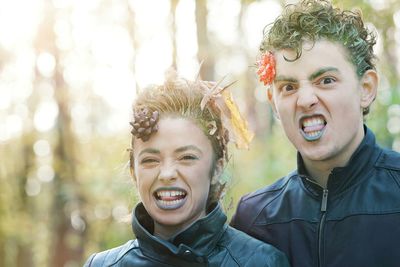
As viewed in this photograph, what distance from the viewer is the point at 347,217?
10.5 feet

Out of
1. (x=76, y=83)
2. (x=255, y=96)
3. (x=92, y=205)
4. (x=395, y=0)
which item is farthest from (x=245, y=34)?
(x=395, y=0)

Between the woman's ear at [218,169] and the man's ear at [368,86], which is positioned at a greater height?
the man's ear at [368,86]

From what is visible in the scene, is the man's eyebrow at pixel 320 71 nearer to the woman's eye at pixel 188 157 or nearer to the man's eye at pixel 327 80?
the man's eye at pixel 327 80

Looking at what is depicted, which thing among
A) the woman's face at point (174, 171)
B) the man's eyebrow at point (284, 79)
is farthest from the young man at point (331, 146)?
the woman's face at point (174, 171)

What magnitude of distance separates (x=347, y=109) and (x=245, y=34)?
1431 cm

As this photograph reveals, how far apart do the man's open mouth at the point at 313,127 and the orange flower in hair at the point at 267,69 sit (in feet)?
1.08

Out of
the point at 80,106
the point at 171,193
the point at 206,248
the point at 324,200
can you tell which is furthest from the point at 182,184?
the point at 80,106

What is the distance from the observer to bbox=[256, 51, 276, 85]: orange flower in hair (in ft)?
11.4

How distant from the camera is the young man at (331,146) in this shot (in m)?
3.17

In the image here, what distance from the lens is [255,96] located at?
19.1 meters

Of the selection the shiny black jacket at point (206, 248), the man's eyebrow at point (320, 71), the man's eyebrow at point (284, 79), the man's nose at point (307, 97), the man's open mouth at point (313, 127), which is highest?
the man's eyebrow at point (320, 71)

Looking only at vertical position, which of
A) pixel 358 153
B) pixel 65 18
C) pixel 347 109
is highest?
pixel 65 18

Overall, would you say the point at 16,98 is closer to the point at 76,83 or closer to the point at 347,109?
the point at 76,83

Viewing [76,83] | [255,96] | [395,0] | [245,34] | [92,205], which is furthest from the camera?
[255,96]
